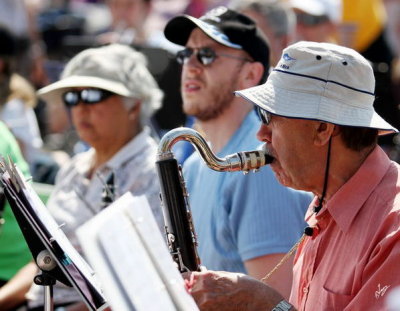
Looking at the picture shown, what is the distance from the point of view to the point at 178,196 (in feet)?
11.4

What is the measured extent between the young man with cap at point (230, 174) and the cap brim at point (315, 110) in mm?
1033

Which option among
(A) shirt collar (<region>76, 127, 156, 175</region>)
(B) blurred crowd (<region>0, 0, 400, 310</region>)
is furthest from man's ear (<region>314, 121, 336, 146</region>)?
(B) blurred crowd (<region>0, 0, 400, 310</region>)

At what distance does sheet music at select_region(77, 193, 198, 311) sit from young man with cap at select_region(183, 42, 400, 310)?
1.81ft

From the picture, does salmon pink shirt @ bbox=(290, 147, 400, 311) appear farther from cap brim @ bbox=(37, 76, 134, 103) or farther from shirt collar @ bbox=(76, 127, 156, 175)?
cap brim @ bbox=(37, 76, 134, 103)

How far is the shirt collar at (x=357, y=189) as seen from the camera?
10.1 ft

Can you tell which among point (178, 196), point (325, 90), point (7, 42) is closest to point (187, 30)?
point (178, 196)

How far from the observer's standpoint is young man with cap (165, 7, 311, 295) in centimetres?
414

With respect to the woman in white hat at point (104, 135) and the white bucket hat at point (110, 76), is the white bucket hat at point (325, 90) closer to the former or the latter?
the woman in white hat at point (104, 135)

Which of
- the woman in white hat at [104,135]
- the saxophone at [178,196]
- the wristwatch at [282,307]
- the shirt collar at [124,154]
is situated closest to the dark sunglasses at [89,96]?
the woman in white hat at [104,135]

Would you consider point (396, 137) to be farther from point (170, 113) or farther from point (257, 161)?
point (257, 161)

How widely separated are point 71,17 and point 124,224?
8629 millimetres

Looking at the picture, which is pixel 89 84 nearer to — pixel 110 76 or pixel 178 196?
pixel 110 76

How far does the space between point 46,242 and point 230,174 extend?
4.25 ft

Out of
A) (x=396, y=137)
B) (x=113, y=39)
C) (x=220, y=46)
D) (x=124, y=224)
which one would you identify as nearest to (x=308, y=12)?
(x=396, y=137)
